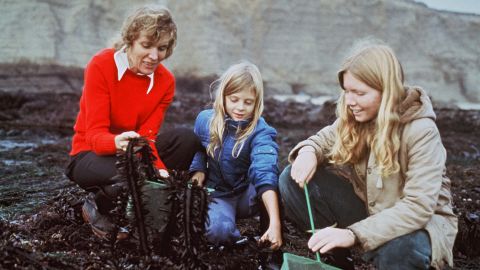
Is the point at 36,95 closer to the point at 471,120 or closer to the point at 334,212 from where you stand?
the point at 471,120

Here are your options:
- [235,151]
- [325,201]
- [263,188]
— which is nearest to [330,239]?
[325,201]

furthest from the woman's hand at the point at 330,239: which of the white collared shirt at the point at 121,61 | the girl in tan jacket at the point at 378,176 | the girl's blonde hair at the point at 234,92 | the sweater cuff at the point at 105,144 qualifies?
the white collared shirt at the point at 121,61

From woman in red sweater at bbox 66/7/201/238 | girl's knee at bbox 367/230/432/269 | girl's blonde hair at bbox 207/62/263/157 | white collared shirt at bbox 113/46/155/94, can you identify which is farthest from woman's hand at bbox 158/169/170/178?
girl's knee at bbox 367/230/432/269

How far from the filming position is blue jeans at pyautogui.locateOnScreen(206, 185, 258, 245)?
3.04 metres

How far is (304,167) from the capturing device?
284 cm

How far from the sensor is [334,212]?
2.99 m

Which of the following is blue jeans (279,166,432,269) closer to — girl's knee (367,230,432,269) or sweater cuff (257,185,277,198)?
sweater cuff (257,185,277,198)

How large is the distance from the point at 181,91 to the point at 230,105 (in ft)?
58.4

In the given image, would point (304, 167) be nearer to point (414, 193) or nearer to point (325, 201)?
point (325, 201)

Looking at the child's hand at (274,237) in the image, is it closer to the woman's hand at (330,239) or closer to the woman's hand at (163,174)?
the woman's hand at (330,239)

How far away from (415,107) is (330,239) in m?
0.80

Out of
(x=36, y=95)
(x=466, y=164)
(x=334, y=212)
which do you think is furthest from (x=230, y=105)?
(x=36, y=95)

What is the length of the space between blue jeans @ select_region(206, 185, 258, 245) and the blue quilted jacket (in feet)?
0.19

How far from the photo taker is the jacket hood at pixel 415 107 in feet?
8.49
